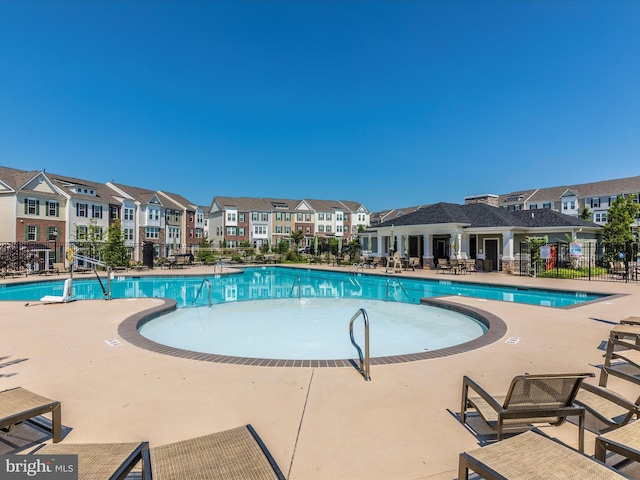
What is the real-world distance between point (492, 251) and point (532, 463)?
2511cm

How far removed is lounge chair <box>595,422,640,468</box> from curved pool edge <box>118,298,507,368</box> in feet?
10.5

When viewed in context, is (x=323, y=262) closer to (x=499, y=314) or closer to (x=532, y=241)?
(x=532, y=241)

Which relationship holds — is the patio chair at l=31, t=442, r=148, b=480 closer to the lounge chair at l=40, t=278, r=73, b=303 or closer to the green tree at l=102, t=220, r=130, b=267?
the lounge chair at l=40, t=278, r=73, b=303

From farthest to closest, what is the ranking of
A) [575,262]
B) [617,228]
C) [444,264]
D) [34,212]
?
[34,212] < [617,228] < [444,264] < [575,262]

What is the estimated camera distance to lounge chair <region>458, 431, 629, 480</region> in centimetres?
209

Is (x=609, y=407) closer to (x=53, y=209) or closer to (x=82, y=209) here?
(x=53, y=209)

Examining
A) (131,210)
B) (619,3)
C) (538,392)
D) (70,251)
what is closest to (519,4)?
(619,3)

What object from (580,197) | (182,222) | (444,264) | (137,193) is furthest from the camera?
(580,197)

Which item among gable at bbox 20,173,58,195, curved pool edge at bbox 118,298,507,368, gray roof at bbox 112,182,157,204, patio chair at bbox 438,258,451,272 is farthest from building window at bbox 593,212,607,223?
gable at bbox 20,173,58,195

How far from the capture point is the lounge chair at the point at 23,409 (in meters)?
2.82

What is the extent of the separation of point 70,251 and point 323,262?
926 inches

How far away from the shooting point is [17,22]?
13.4 metres

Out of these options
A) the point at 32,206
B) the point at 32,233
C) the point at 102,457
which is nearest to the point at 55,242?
the point at 32,233

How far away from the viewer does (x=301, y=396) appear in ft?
14.0
